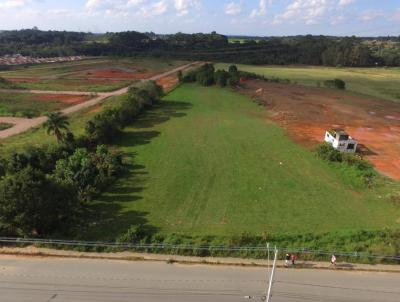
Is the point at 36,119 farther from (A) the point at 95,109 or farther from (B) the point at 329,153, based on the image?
(B) the point at 329,153

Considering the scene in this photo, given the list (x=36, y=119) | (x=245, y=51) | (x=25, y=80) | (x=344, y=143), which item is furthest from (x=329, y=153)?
(x=245, y=51)

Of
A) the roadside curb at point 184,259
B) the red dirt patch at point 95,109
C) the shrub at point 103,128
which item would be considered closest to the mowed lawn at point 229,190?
the shrub at point 103,128

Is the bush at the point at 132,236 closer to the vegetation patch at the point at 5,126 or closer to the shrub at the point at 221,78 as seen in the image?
the vegetation patch at the point at 5,126

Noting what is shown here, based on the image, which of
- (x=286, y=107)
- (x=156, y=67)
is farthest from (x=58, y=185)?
(x=156, y=67)

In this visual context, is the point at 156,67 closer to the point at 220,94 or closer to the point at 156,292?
the point at 220,94

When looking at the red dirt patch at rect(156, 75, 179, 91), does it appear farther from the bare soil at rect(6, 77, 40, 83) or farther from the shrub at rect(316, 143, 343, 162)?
the shrub at rect(316, 143, 343, 162)

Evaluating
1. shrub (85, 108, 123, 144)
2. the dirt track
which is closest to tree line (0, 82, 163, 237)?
shrub (85, 108, 123, 144)
